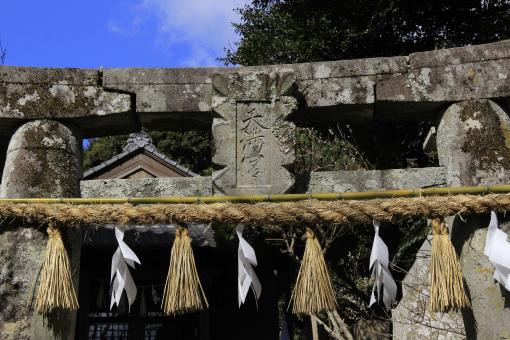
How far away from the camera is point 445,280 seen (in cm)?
305

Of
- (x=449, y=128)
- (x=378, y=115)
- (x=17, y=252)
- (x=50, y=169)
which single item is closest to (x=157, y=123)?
(x=50, y=169)

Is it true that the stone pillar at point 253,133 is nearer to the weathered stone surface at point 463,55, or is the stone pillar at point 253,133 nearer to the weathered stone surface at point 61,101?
the weathered stone surface at point 61,101

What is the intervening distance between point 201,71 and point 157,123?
46 cm

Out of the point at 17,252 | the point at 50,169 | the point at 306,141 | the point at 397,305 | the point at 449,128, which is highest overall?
the point at 306,141

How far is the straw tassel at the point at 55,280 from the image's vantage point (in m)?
3.12

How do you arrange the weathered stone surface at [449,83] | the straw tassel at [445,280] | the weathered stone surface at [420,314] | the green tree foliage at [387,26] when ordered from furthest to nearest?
the green tree foliage at [387,26] → the weathered stone surface at [420,314] → the weathered stone surface at [449,83] → the straw tassel at [445,280]

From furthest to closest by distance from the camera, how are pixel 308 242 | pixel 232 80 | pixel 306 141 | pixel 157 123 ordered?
pixel 306 141
pixel 157 123
pixel 232 80
pixel 308 242

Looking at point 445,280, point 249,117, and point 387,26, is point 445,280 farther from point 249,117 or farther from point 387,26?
point 387,26

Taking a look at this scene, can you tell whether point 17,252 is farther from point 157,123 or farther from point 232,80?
point 232,80

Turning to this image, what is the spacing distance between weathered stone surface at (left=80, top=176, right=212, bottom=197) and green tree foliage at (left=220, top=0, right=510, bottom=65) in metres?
6.92

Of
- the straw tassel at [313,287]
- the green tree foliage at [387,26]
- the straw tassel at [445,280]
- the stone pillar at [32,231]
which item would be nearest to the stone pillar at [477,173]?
the straw tassel at [445,280]

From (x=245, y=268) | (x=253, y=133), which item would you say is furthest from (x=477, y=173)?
(x=245, y=268)

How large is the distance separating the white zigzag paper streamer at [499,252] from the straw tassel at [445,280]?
19cm

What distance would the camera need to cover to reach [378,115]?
381 cm
